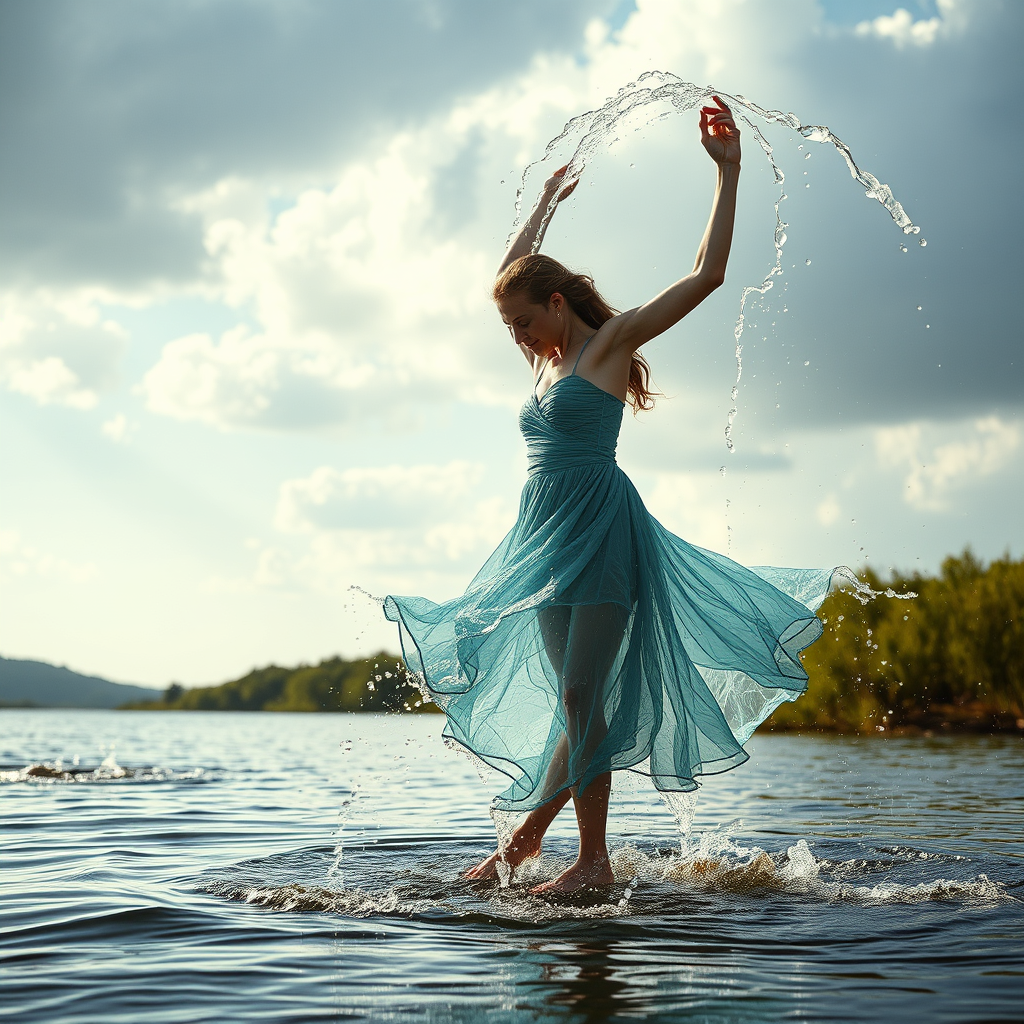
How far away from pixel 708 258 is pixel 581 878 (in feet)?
7.92

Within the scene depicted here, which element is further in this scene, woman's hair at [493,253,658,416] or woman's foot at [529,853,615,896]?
woman's hair at [493,253,658,416]

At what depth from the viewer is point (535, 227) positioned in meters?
5.11

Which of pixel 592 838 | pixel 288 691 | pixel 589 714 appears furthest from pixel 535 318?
pixel 288 691

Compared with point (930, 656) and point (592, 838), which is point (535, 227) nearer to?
point (592, 838)

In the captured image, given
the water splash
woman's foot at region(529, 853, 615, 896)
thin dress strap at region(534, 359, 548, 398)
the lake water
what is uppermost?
thin dress strap at region(534, 359, 548, 398)

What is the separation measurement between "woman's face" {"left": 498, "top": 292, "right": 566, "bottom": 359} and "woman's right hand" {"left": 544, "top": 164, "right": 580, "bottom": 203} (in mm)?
892

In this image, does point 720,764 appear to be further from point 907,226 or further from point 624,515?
point 907,226

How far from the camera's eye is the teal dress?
4055mm

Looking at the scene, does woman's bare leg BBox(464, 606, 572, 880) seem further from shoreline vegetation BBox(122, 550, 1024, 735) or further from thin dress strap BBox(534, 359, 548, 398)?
shoreline vegetation BBox(122, 550, 1024, 735)

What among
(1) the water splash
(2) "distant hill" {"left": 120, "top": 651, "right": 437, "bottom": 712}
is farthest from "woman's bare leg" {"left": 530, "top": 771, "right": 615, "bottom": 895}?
(2) "distant hill" {"left": 120, "top": 651, "right": 437, "bottom": 712}

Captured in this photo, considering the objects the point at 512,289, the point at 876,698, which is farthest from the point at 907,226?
the point at 876,698

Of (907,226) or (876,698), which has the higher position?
(907,226)

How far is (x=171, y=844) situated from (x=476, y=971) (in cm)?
317

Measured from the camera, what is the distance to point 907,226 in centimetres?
518
